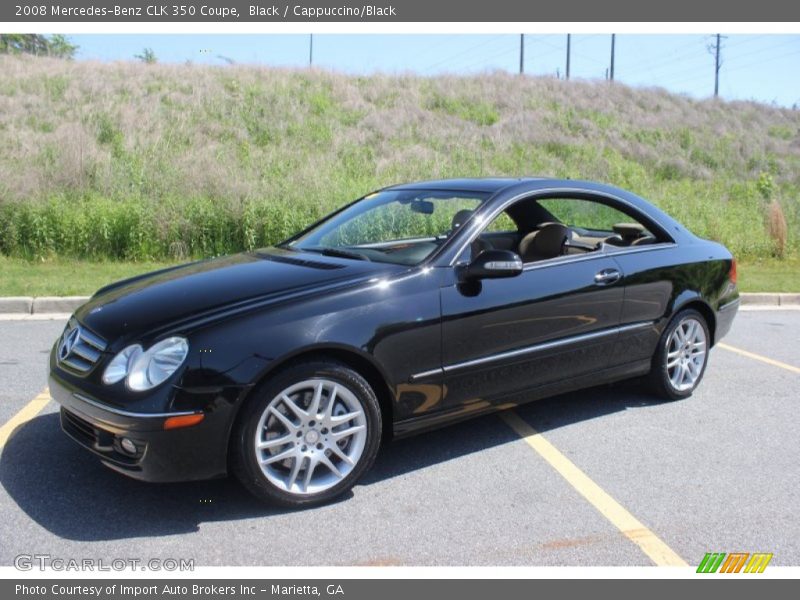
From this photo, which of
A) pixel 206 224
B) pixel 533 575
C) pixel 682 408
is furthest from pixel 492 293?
pixel 206 224

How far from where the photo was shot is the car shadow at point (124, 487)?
3.37 meters

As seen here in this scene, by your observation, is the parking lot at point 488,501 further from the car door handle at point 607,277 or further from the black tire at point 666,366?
the car door handle at point 607,277

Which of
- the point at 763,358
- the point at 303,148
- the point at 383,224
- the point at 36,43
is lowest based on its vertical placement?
the point at 763,358

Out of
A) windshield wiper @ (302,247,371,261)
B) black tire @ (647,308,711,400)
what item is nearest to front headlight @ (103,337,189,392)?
windshield wiper @ (302,247,371,261)

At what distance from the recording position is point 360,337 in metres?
3.62

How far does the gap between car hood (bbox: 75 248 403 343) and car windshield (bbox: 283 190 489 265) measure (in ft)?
1.02

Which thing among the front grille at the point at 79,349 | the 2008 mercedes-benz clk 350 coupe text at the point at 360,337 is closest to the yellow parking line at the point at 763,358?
the 2008 mercedes-benz clk 350 coupe text at the point at 360,337

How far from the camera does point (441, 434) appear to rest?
459cm

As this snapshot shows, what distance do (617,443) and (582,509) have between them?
3.24ft

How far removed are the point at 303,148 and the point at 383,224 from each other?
18289 mm

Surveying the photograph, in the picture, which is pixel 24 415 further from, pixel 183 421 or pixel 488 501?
pixel 488 501

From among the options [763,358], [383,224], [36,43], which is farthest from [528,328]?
[36,43]

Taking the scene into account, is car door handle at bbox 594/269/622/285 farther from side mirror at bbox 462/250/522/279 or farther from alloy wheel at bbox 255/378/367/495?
alloy wheel at bbox 255/378/367/495

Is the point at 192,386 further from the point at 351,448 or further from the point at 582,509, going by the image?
the point at 582,509
